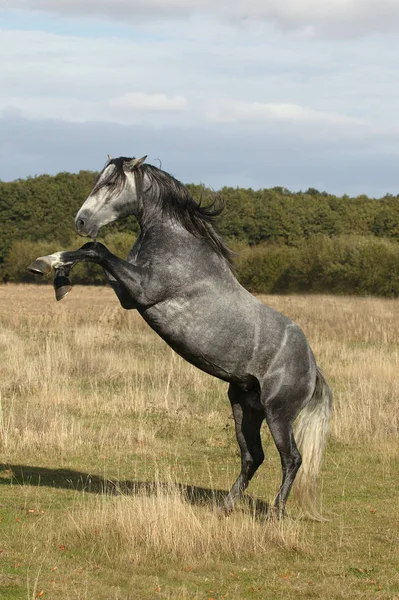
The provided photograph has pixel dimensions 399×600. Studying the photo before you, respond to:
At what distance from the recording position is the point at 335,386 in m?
16.3

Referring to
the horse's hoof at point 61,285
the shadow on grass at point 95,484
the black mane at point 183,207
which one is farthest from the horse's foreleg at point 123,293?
the shadow on grass at point 95,484

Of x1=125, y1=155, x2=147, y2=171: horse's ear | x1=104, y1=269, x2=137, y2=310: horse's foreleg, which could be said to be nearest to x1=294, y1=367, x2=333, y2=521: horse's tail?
x1=104, y1=269, x2=137, y2=310: horse's foreleg

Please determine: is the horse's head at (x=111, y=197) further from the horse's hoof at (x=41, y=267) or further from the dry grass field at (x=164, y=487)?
the dry grass field at (x=164, y=487)

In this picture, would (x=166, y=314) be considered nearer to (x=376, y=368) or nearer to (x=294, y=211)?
(x=376, y=368)

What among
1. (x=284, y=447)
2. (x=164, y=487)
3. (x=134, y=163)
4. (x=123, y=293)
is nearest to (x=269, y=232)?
(x=164, y=487)

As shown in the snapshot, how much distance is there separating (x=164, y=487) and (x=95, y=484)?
94 cm

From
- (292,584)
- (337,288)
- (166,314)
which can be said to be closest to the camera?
(292,584)

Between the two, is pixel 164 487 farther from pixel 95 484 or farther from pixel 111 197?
pixel 111 197

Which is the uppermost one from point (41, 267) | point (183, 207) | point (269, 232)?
point (269, 232)

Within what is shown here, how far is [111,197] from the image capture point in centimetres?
754

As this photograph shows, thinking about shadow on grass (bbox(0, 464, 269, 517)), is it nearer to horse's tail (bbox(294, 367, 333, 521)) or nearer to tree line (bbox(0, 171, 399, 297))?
horse's tail (bbox(294, 367, 333, 521))

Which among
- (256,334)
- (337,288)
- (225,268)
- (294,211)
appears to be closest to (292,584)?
(256,334)

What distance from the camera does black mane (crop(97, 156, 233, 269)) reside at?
776 cm

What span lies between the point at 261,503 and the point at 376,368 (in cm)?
868
